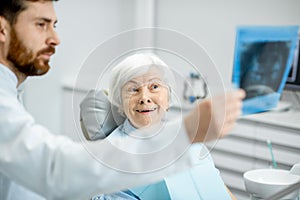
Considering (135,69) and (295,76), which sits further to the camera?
(295,76)

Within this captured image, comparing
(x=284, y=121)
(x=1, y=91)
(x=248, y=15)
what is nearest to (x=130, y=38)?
(x=1, y=91)

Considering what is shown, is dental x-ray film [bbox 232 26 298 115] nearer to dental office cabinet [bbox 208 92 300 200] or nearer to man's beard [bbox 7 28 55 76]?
man's beard [bbox 7 28 55 76]

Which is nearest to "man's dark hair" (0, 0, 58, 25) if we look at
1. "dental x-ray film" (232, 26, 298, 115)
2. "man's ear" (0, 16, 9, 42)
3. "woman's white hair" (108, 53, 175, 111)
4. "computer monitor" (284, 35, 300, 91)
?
"man's ear" (0, 16, 9, 42)

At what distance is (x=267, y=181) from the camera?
3.59ft

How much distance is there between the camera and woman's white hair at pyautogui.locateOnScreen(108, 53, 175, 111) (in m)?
Result: 1.02

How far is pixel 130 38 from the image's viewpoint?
3.27 ft

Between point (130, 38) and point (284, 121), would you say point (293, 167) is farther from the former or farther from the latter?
point (284, 121)

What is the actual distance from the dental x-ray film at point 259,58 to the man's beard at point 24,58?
0.36m

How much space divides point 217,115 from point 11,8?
40cm

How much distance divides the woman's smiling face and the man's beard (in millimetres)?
237

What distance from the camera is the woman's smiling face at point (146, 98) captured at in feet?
3.31

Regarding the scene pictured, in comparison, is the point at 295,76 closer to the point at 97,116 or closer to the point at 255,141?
the point at 255,141

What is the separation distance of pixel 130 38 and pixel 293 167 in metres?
0.49

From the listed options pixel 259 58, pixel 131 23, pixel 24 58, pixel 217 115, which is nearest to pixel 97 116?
pixel 24 58
